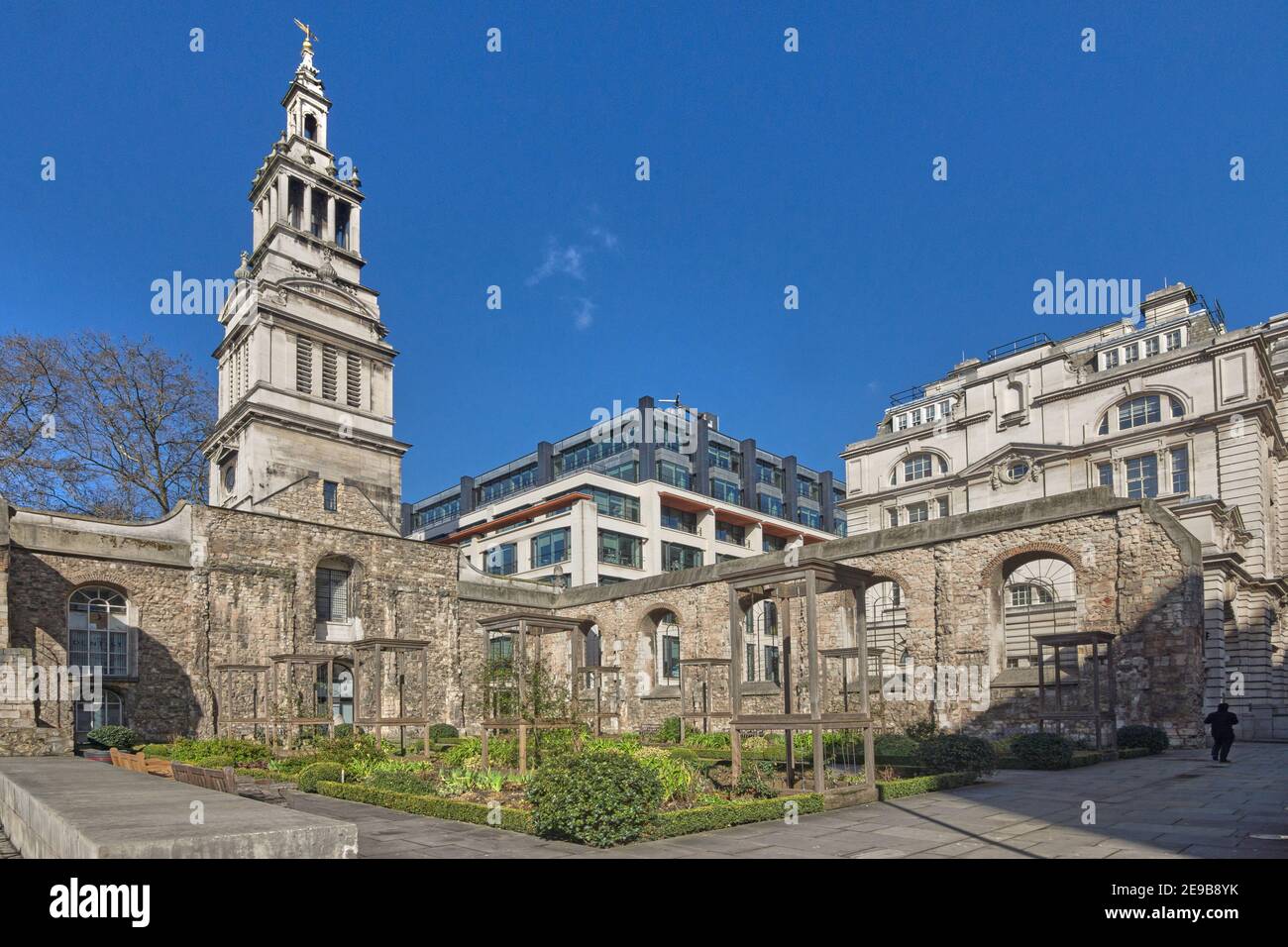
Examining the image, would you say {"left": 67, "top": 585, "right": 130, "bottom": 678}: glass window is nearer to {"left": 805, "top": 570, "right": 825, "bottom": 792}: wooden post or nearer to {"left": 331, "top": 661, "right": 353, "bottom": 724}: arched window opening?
{"left": 331, "top": 661, "right": 353, "bottom": 724}: arched window opening

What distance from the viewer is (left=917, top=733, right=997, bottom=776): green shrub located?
14.7 metres

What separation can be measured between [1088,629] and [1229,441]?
2045 cm

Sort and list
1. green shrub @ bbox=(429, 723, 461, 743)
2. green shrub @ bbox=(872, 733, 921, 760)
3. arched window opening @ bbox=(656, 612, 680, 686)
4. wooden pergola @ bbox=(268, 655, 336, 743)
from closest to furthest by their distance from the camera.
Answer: green shrub @ bbox=(872, 733, 921, 760) → wooden pergola @ bbox=(268, 655, 336, 743) → green shrub @ bbox=(429, 723, 461, 743) → arched window opening @ bbox=(656, 612, 680, 686)

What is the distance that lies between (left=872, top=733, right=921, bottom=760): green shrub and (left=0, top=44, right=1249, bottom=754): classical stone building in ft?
2.96

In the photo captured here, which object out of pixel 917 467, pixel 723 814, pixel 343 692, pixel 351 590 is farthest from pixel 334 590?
pixel 917 467

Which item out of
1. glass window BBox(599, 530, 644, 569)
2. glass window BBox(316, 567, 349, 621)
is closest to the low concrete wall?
glass window BBox(316, 567, 349, 621)

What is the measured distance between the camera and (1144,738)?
2000 centimetres

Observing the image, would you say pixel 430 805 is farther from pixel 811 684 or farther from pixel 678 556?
pixel 678 556

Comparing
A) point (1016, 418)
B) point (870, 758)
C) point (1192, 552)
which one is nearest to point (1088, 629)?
point (1192, 552)

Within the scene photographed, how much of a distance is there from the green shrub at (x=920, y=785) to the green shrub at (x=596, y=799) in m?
4.44

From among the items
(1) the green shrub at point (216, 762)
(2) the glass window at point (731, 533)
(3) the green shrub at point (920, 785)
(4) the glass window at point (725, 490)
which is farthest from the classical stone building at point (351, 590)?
(4) the glass window at point (725, 490)

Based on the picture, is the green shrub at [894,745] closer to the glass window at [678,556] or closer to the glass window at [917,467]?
the glass window at [917,467]
